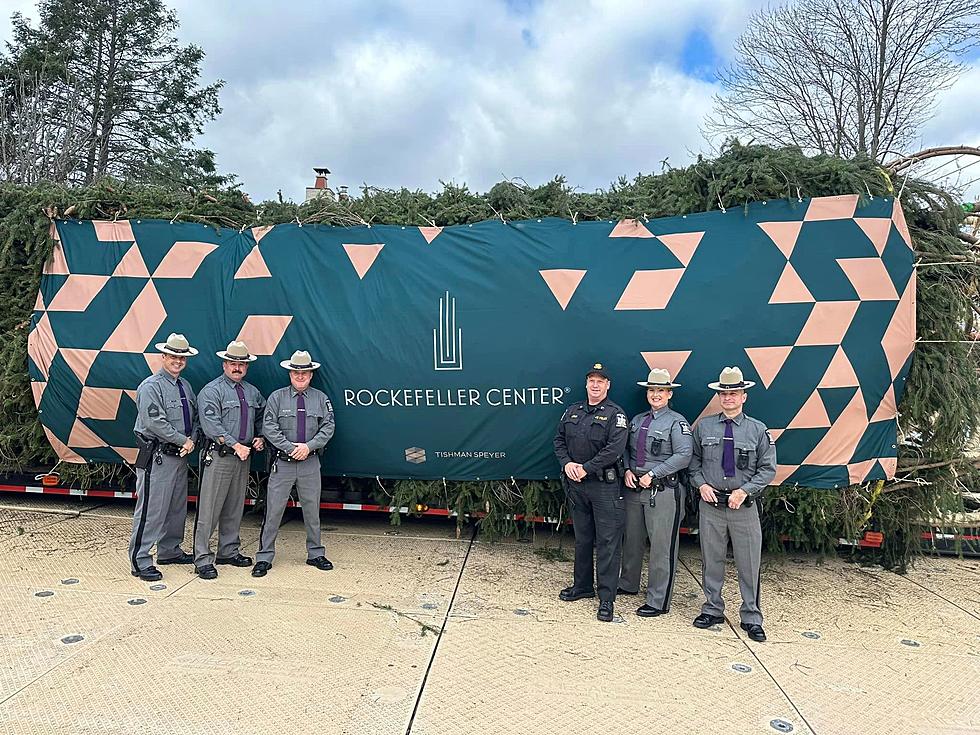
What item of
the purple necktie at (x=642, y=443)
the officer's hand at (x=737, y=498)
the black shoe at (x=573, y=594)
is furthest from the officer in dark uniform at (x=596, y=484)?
the officer's hand at (x=737, y=498)

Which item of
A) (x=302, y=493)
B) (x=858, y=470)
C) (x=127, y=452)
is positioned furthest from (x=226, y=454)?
(x=858, y=470)

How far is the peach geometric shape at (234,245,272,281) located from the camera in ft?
17.7

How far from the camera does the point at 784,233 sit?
15.5 ft

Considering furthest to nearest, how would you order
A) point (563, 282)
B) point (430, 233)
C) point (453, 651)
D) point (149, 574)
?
point (430, 233) < point (563, 282) < point (149, 574) < point (453, 651)

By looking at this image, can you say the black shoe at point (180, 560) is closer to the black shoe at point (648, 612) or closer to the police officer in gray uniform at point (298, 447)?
the police officer in gray uniform at point (298, 447)

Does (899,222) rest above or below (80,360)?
above

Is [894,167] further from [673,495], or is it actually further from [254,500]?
[254,500]

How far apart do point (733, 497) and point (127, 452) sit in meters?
5.13

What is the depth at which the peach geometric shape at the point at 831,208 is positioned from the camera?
15.3ft

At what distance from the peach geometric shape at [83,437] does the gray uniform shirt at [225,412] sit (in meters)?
1.60

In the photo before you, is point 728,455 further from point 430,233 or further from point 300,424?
point 300,424

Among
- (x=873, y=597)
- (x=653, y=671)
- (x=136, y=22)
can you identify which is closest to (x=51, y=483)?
(x=653, y=671)

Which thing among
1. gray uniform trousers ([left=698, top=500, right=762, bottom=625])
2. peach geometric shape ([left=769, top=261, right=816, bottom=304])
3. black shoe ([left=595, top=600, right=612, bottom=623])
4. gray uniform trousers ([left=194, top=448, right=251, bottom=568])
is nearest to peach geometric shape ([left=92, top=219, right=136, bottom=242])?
gray uniform trousers ([left=194, top=448, right=251, bottom=568])

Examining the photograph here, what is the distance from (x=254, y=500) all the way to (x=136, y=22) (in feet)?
57.4
